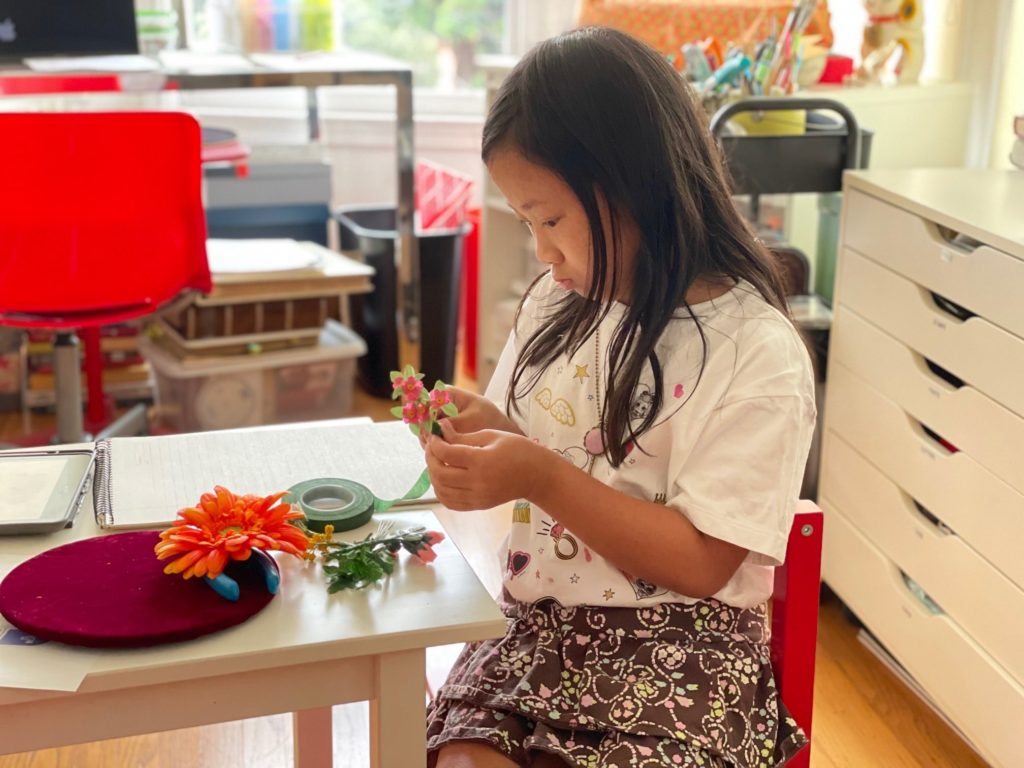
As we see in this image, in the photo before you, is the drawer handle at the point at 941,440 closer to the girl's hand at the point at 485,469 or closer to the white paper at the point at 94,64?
the girl's hand at the point at 485,469

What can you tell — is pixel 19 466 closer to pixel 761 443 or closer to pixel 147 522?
pixel 147 522

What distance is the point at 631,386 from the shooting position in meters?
1.00

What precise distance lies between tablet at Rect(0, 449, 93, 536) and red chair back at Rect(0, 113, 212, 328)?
1.13m

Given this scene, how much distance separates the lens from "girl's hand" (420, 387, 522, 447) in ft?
3.55

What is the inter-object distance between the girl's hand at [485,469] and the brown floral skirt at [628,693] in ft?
0.51

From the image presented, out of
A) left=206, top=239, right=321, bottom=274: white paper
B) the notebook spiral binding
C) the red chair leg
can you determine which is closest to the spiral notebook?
the notebook spiral binding

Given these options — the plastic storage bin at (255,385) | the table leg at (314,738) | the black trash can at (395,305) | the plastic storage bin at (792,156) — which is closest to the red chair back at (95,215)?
the plastic storage bin at (255,385)

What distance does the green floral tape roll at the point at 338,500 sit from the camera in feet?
3.11

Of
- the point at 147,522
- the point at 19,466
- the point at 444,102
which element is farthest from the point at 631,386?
the point at 444,102

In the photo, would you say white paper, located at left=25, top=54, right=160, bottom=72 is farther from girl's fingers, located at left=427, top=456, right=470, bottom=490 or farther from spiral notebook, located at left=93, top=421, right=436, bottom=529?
girl's fingers, located at left=427, top=456, right=470, bottom=490

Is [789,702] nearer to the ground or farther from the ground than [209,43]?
nearer to the ground

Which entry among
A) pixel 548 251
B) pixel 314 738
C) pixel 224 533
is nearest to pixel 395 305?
pixel 314 738

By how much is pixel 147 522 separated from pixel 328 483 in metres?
0.14

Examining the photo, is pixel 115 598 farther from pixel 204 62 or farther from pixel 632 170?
pixel 204 62
